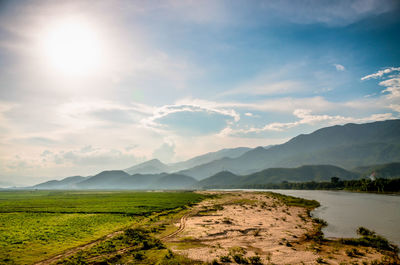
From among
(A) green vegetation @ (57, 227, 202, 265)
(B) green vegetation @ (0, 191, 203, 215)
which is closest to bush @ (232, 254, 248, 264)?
(A) green vegetation @ (57, 227, 202, 265)

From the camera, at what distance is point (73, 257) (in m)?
26.1

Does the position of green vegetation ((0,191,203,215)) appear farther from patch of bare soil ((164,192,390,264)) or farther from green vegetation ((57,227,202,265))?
green vegetation ((57,227,202,265))

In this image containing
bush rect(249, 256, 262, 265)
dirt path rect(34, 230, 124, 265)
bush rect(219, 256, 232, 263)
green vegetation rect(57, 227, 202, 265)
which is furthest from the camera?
dirt path rect(34, 230, 124, 265)

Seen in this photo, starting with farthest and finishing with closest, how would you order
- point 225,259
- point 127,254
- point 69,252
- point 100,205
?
point 100,205, point 69,252, point 127,254, point 225,259

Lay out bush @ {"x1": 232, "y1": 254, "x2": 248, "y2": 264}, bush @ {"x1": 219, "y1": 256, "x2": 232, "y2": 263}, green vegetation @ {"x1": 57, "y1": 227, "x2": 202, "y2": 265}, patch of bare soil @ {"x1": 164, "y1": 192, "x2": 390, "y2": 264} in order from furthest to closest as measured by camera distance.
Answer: patch of bare soil @ {"x1": 164, "y1": 192, "x2": 390, "y2": 264}
bush @ {"x1": 219, "y1": 256, "x2": 232, "y2": 263}
green vegetation @ {"x1": 57, "y1": 227, "x2": 202, "y2": 265}
bush @ {"x1": 232, "y1": 254, "x2": 248, "y2": 264}

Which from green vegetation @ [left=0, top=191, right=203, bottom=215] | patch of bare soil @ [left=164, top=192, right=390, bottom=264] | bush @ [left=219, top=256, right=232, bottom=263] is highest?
bush @ [left=219, top=256, right=232, bottom=263]

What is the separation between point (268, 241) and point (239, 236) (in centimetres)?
534

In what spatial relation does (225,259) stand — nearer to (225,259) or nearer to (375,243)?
(225,259)

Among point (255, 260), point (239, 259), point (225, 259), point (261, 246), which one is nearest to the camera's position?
point (255, 260)

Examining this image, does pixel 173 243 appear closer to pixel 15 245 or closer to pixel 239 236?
pixel 239 236

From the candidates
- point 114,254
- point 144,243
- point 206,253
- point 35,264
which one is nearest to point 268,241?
point 206,253

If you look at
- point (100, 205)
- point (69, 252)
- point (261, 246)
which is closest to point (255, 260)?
point (261, 246)

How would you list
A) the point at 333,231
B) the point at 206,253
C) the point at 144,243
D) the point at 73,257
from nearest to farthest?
the point at 73,257
the point at 206,253
the point at 144,243
the point at 333,231

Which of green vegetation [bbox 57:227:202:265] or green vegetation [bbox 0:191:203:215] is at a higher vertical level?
green vegetation [bbox 57:227:202:265]
